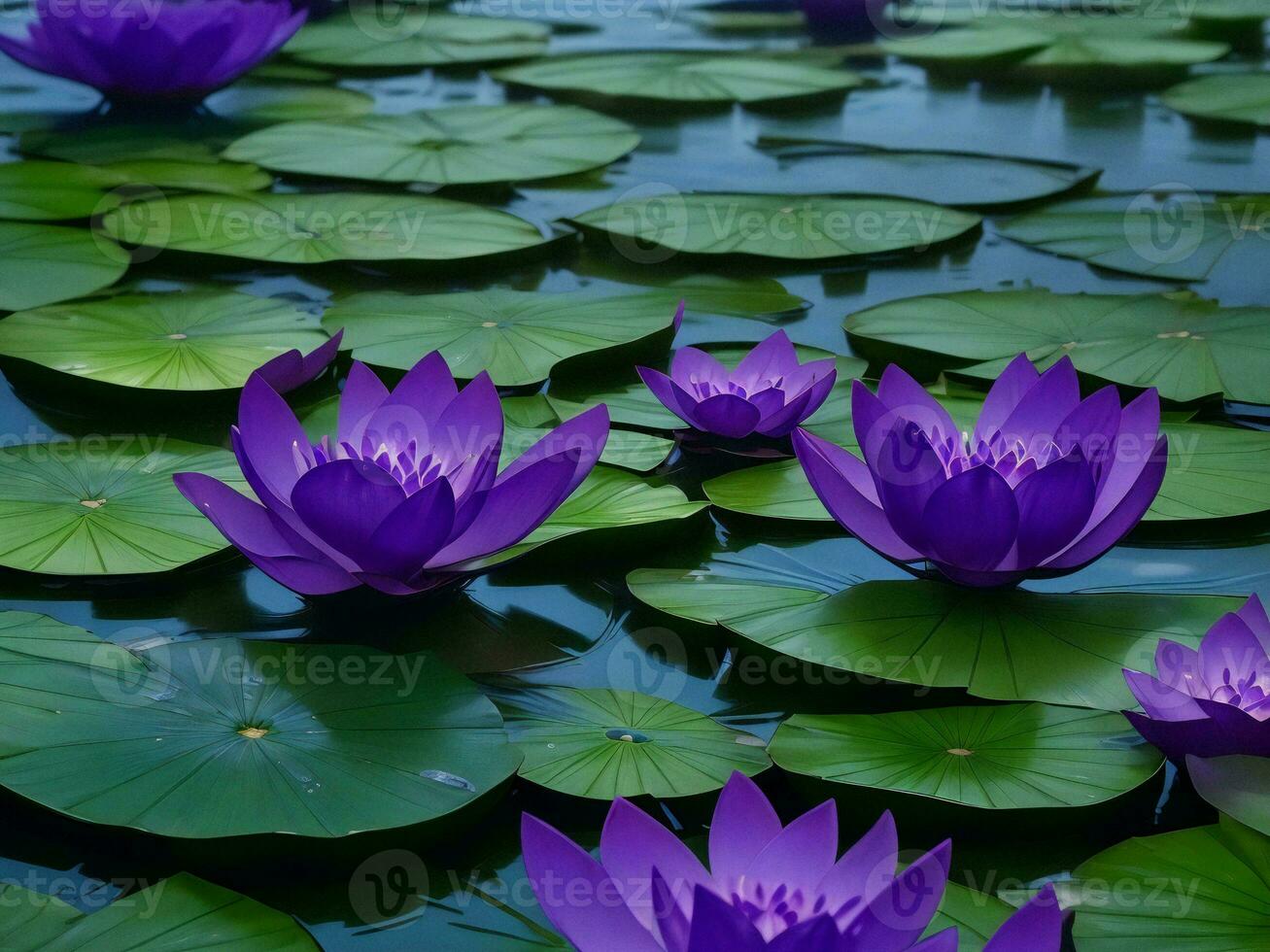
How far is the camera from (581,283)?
239cm

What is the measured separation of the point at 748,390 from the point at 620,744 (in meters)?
0.73

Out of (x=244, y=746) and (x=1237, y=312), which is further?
(x=1237, y=312)

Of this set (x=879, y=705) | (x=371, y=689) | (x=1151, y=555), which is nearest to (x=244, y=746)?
(x=371, y=689)

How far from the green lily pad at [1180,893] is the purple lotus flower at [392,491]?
628 millimetres

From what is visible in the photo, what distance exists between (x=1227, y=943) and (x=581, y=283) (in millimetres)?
1644

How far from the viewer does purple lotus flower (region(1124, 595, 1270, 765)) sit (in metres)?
1.13

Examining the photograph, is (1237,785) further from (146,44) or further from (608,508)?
(146,44)

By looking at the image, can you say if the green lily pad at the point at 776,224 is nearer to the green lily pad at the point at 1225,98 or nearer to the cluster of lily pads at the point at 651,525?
the cluster of lily pads at the point at 651,525

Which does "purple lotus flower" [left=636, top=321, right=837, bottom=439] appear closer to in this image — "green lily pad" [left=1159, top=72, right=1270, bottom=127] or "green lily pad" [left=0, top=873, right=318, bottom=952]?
"green lily pad" [left=0, top=873, right=318, bottom=952]

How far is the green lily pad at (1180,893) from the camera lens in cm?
100

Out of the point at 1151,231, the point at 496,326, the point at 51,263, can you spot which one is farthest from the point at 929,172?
the point at 51,263

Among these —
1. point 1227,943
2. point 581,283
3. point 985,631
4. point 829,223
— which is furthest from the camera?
point 829,223

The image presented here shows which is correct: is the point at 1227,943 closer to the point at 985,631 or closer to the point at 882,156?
the point at 985,631

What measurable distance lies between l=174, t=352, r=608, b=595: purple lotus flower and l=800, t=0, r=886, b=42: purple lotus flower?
149 inches
